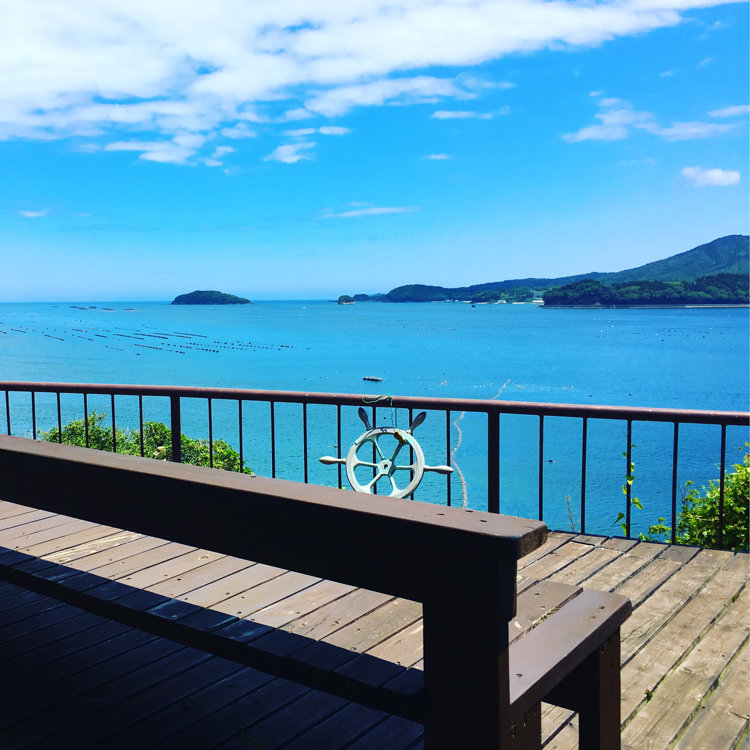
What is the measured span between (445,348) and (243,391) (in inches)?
4329

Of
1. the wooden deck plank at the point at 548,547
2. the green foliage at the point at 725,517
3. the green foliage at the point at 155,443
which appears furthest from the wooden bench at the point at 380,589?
the green foliage at the point at 155,443

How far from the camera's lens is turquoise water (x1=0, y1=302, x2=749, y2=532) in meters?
43.1

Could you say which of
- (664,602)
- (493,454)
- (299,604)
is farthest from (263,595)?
(493,454)

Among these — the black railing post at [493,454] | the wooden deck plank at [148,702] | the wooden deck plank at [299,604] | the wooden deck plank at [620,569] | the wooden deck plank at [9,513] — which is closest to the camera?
the wooden deck plank at [299,604]

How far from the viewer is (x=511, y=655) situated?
4.77 ft

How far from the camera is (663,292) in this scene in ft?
458

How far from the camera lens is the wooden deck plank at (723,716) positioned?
2.38m

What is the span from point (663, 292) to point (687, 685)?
149 m

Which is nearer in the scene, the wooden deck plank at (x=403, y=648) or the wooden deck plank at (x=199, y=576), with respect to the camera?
the wooden deck plank at (x=403, y=648)

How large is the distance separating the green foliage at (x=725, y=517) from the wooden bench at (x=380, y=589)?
3.61 metres

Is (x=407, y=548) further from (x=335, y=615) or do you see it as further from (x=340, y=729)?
(x=340, y=729)

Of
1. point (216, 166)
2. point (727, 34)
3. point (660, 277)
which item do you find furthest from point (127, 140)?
point (660, 277)

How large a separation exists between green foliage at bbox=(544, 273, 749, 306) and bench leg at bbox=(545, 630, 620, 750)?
433 ft

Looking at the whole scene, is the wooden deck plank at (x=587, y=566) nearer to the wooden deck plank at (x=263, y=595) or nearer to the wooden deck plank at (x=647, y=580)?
the wooden deck plank at (x=647, y=580)
